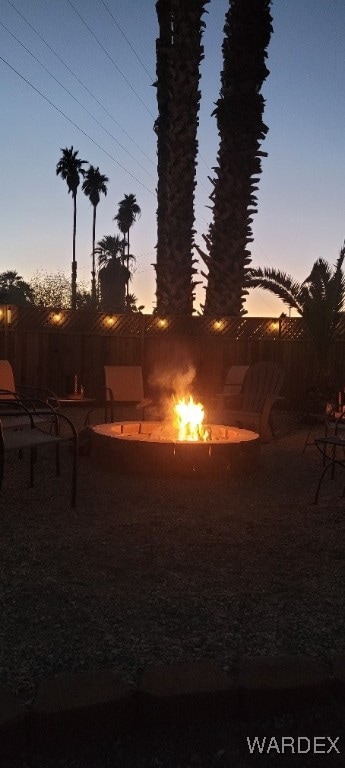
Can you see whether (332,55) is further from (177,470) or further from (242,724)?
(242,724)

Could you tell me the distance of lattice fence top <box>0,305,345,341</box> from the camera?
486 inches

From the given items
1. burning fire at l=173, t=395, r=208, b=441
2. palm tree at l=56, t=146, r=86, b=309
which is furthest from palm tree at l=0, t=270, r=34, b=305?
burning fire at l=173, t=395, r=208, b=441

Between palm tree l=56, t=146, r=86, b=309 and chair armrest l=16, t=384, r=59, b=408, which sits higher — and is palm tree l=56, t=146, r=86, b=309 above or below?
above

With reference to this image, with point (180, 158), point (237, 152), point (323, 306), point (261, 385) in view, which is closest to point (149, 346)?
point (323, 306)

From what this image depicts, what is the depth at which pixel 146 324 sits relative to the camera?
13250mm

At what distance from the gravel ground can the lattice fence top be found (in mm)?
7695

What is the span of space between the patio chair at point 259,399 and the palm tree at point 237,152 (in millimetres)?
5765

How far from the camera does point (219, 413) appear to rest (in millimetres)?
7734

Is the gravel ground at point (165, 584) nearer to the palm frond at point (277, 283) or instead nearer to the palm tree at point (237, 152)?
the palm frond at point (277, 283)

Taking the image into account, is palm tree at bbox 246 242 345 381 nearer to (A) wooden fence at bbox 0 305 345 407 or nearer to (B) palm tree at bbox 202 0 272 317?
(A) wooden fence at bbox 0 305 345 407

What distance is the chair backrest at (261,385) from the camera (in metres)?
7.62

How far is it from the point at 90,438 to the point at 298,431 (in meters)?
4.28

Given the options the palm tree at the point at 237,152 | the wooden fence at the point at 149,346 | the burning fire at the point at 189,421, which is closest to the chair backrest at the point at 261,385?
the burning fire at the point at 189,421

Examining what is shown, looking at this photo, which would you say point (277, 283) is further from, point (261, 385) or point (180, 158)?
point (261, 385)
